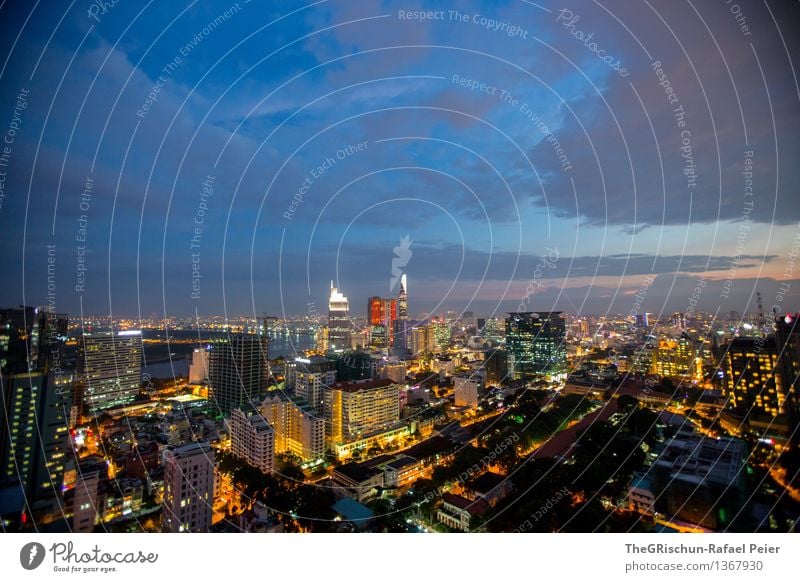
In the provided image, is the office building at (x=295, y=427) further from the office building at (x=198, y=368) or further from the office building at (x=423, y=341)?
the office building at (x=423, y=341)

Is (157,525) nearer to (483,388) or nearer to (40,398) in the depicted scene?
(40,398)

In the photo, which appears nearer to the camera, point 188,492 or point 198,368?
point 188,492

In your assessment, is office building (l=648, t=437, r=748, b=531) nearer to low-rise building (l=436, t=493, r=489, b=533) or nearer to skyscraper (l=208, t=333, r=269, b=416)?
low-rise building (l=436, t=493, r=489, b=533)

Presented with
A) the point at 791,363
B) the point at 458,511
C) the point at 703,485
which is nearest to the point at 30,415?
the point at 458,511

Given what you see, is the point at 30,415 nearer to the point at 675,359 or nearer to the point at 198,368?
the point at 198,368

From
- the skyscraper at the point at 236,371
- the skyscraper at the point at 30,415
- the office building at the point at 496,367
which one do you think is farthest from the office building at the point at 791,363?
the skyscraper at the point at 236,371

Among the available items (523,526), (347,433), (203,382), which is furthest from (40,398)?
(203,382)

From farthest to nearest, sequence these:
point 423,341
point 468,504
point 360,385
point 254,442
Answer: point 423,341 → point 360,385 → point 254,442 → point 468,504
